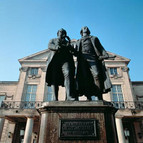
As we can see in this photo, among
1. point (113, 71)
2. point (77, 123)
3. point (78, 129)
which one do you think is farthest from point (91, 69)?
point (113, 71)

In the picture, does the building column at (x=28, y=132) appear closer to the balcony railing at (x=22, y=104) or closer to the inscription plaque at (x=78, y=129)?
the balcony railing at (x=22, y=104)

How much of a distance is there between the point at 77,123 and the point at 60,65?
1717 mm

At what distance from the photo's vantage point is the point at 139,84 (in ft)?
65.7

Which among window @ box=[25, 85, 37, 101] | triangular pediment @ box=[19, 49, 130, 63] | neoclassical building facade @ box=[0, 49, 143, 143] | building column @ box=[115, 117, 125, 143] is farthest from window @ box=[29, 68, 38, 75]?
building column @ box=[115, 117, 125, 143]

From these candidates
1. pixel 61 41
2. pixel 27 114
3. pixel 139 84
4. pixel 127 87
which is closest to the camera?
pixel 61 41

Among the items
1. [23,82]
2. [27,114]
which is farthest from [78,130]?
[23,82]

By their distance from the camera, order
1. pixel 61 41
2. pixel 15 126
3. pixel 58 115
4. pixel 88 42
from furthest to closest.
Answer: pixel 15 126 < pixel 88 42 < pixel 61 41 < pixel 58 115

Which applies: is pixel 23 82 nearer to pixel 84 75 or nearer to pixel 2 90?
pixel 2 90

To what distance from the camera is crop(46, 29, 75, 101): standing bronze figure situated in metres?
3.89

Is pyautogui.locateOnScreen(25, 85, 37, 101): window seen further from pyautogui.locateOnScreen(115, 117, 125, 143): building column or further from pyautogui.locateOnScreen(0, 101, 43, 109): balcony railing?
pyautogui.locateOnScreen(115, 117, 125, 143): building column

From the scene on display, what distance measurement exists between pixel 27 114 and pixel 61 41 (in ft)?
38.8

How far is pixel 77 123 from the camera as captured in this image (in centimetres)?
300

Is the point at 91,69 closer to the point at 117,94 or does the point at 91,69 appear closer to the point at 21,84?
the point at 117,94

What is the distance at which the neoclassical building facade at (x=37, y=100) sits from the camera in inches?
553
